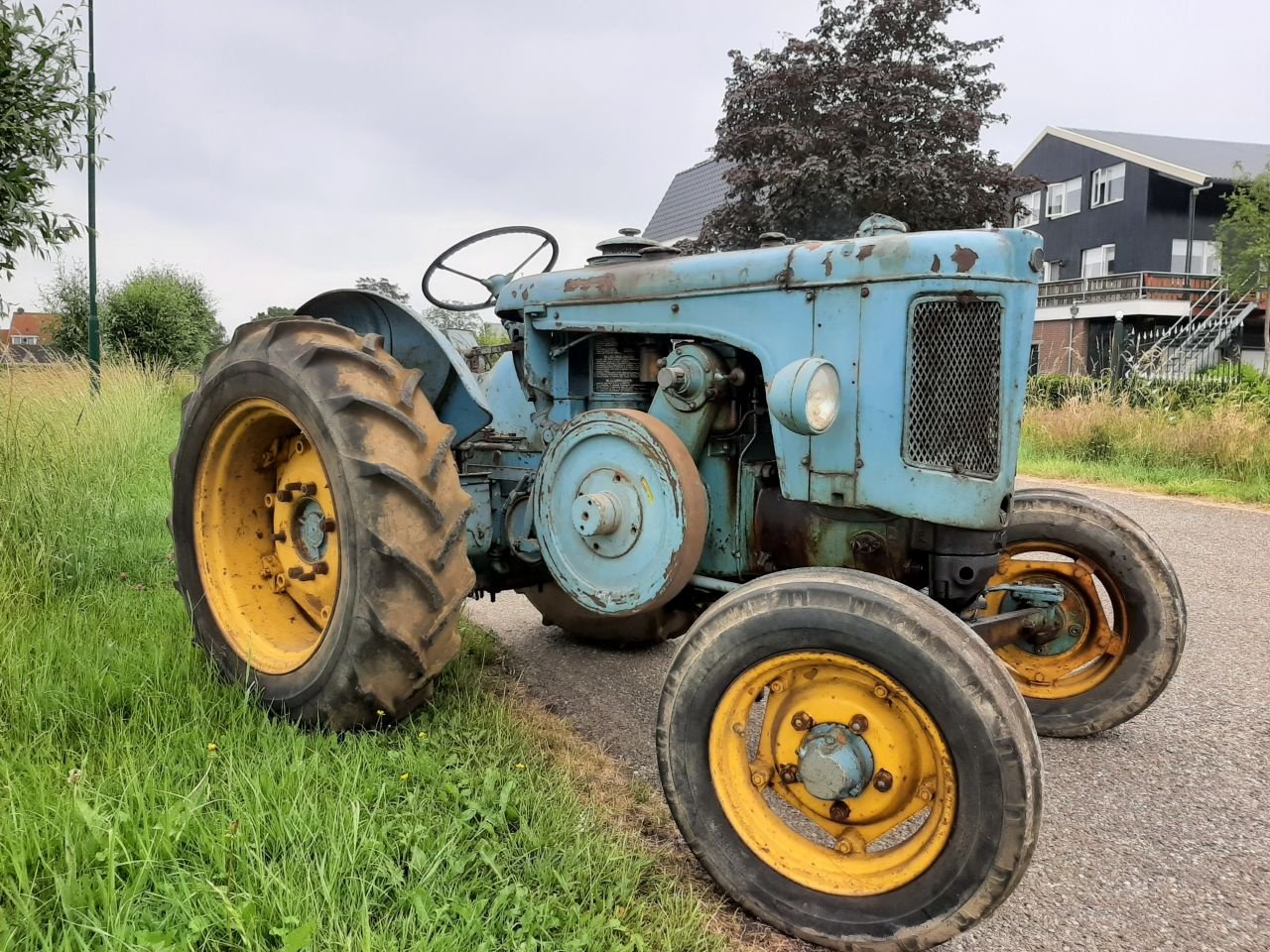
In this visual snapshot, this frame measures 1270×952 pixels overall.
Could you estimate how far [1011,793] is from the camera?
5.74ft

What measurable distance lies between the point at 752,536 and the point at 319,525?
1415 millimetres

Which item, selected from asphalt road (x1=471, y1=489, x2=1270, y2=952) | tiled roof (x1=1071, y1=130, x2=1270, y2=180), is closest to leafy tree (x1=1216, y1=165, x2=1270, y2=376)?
tiled roof (x1=1071, y1=130, x2=1270, y2=180)

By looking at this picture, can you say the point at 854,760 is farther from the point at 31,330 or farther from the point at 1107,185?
the point at 31,330

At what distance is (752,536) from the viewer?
9.14 ft

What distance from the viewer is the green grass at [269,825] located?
5.70ft

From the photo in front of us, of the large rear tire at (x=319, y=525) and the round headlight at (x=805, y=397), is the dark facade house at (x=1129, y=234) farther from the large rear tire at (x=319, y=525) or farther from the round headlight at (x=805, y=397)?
the round headlight at (x=805, y=397)

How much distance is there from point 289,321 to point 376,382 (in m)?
0.40

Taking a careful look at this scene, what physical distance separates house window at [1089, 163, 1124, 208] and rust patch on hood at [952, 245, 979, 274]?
101 feet

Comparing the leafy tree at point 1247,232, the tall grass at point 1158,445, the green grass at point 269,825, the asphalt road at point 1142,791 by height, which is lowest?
the asphalt road at point 1142,791

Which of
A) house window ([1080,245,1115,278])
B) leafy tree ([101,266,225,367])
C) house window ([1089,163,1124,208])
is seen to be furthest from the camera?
house window ([1080,245,1115,278])

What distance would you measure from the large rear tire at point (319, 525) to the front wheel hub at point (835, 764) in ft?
3.52

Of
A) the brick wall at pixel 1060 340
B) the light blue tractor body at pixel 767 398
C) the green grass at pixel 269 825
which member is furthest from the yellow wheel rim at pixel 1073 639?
the brick wall at pixel 1060 340

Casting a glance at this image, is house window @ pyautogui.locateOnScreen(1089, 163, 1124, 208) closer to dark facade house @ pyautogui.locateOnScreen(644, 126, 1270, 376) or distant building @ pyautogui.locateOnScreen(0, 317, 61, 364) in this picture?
dark facade house @ pyautogui.locateOnScreen(644, 126, 1270, 376)

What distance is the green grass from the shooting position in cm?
174
